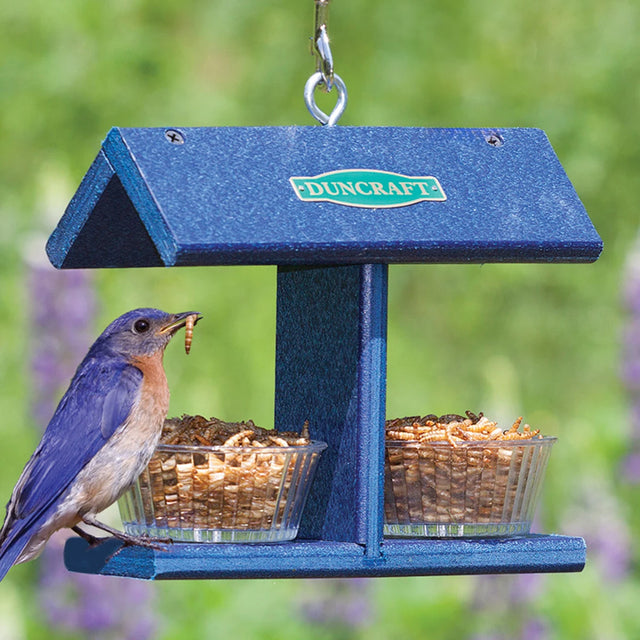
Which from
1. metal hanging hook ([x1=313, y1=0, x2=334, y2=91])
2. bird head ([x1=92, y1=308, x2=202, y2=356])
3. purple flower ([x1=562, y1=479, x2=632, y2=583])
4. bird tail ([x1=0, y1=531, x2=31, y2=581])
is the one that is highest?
metal hanging hook ([x1=313, y1=0, x2=334, y2=91])

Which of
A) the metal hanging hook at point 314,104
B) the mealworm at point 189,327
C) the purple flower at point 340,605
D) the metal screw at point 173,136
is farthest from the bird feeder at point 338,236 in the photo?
the purple flower at point 340,605

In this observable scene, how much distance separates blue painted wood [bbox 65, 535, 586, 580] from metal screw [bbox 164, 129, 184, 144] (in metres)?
1.08

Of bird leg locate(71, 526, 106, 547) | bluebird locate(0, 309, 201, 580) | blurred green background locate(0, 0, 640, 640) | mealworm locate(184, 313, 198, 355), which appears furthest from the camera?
blurred green background locate(0, 0, 640, 640)

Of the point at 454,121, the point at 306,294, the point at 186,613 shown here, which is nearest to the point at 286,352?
the point at 306,294

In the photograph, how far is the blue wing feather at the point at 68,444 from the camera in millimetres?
4070

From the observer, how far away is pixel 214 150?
396 centimetres

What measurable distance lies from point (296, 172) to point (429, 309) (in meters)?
8.21

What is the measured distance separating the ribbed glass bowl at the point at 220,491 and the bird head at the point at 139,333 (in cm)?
38

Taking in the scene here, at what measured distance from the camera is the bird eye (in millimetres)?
4371

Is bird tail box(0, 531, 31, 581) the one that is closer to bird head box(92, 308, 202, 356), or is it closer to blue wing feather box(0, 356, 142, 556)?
blue wing feather box(0, 356, 142, 556)

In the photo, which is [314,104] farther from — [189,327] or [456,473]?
[456,473]

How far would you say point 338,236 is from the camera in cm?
382

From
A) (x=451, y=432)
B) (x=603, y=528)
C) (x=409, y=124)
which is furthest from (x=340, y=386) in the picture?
(x=409, y=124)

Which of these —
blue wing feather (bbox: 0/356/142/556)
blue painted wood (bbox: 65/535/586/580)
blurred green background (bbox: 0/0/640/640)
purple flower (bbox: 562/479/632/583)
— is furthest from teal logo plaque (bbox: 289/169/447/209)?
blurred green background (bbox: 0/0/640/640)
